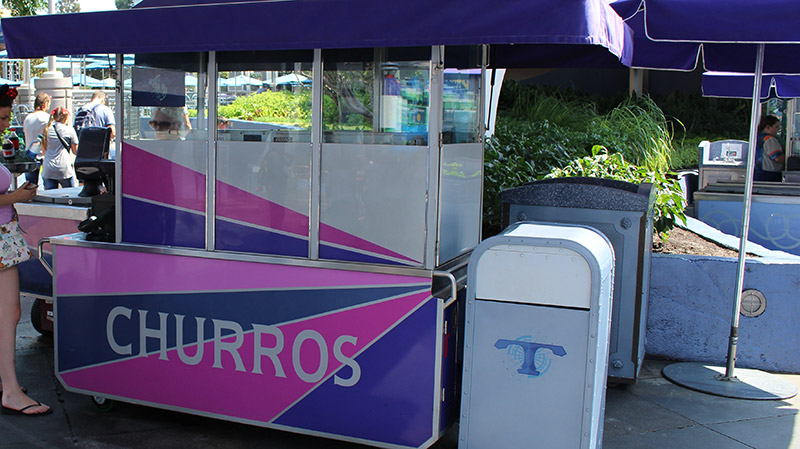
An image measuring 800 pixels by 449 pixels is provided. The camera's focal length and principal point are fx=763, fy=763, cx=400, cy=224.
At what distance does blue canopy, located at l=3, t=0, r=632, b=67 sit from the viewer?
125 inches

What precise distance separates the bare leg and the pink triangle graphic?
1.12 feet

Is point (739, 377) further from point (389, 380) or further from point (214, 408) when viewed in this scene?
point (214, 408)

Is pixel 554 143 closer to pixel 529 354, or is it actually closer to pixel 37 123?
pixel 529 354

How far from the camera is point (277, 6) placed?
145 inches

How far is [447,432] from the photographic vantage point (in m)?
4.41

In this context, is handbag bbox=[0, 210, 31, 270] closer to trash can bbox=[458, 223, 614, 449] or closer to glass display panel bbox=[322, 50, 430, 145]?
glass display panel bbox=[322, 50, 430, 145]

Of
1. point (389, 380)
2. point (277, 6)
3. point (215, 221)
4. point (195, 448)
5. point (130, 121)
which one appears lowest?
point (195, 448)

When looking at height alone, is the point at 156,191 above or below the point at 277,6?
below

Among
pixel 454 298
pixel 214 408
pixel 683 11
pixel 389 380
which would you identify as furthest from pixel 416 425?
pixel 683 11

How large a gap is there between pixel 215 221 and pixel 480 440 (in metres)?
1.82

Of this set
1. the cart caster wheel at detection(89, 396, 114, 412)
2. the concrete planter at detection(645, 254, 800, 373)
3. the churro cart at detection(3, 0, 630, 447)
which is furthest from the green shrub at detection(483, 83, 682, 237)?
the cart caster wheel at detection(89, 396, 114, 412)

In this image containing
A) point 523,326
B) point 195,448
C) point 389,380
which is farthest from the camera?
point 195,448

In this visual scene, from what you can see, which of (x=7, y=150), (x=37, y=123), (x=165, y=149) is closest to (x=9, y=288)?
(x=165, y=149)

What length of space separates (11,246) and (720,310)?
474 cm
